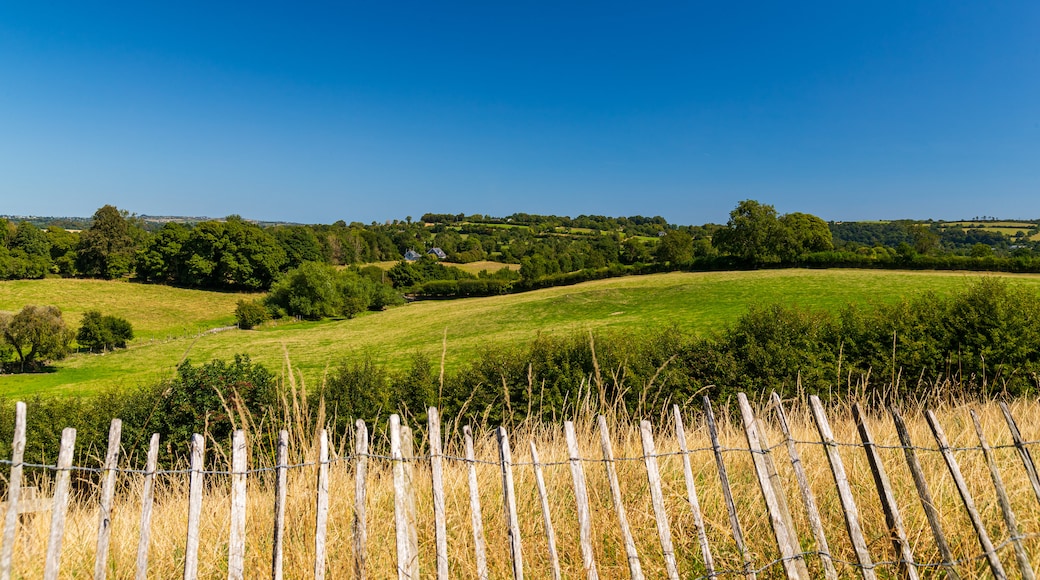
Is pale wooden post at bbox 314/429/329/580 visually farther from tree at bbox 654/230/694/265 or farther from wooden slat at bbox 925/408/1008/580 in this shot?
tree at bbox 654/230/694/265

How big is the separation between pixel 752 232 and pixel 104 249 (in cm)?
8451

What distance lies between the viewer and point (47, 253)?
69.6m

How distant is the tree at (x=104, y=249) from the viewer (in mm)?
69500

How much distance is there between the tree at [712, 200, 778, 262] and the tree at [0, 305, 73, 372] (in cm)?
6370

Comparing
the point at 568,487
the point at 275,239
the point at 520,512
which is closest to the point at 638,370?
the point at 568,487

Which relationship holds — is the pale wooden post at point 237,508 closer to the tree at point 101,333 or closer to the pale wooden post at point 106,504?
the pale wooden post at point 106,504

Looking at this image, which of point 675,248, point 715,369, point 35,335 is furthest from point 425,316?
point 715,369

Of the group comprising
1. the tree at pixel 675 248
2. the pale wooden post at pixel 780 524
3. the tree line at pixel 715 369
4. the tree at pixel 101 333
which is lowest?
the tree at pixel 101 333

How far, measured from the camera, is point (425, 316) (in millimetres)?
56875

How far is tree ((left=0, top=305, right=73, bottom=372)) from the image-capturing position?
1372 inches

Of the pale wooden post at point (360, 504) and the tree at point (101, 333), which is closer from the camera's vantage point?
the pale wooden post at point (360, 504)

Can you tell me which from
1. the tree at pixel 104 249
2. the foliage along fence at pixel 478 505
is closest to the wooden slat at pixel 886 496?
the foliage along fence at pixel 478 505

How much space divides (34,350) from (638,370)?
144 ft

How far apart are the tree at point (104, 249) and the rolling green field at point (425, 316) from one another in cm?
452
